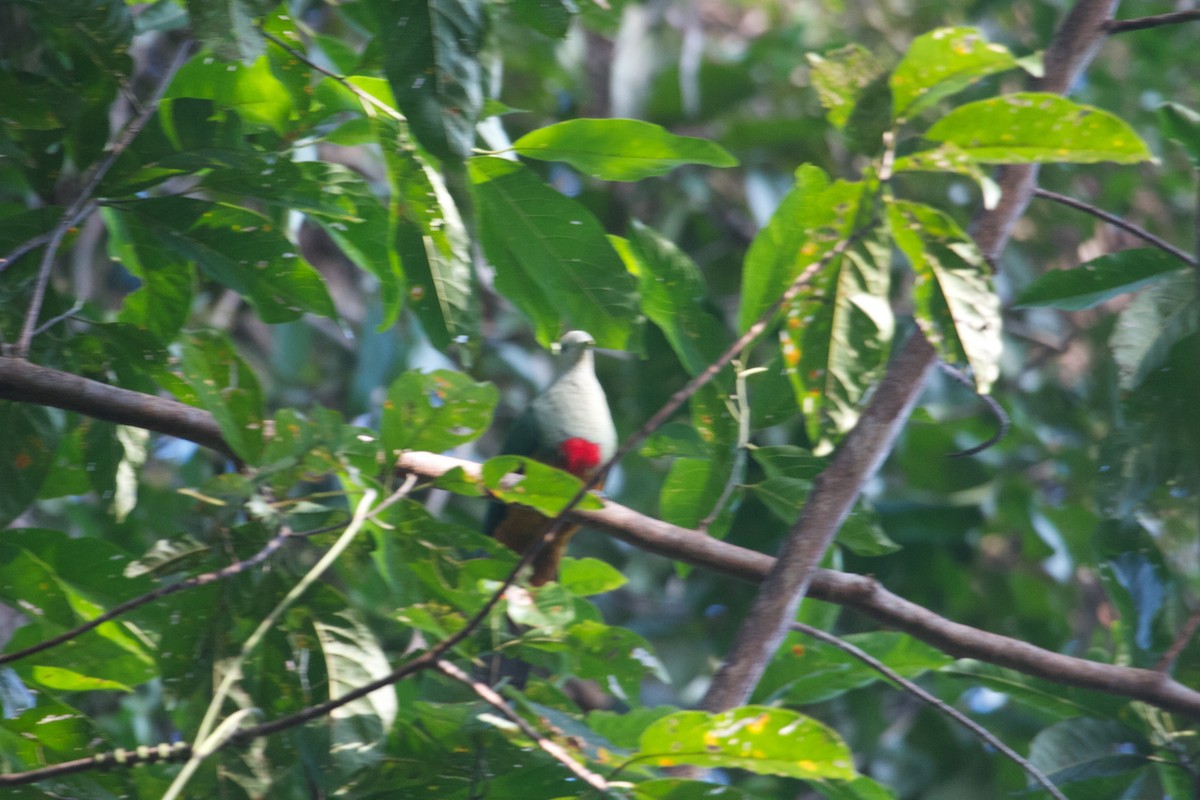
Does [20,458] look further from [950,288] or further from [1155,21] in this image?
[1155,21]

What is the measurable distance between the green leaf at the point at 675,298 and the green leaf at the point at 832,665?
19.2 inches

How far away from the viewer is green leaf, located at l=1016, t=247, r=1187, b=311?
1680 mm

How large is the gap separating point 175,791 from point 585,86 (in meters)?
3.80

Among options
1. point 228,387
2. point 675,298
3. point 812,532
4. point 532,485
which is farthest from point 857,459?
point 228,387

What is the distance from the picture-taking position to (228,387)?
1.24m

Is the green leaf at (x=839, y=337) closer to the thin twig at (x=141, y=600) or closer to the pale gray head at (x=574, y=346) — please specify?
the thin twig at (x=141, y=600)

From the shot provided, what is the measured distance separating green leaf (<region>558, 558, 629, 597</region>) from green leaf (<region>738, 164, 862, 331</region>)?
14.9 inches

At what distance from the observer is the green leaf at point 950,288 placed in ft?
3.90

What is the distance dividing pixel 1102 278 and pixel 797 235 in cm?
57

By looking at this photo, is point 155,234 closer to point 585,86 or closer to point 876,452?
point 876,452

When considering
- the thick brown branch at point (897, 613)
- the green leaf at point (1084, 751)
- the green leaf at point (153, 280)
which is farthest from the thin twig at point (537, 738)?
the green leaf at point (1084, 751)

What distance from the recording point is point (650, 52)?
406 cm

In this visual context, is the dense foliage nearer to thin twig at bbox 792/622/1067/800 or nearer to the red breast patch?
thin twig at bbox 792/622/1067/800

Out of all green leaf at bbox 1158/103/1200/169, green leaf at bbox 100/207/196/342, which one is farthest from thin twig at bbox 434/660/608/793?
green leaf at bbox 1158/103/1200/169
